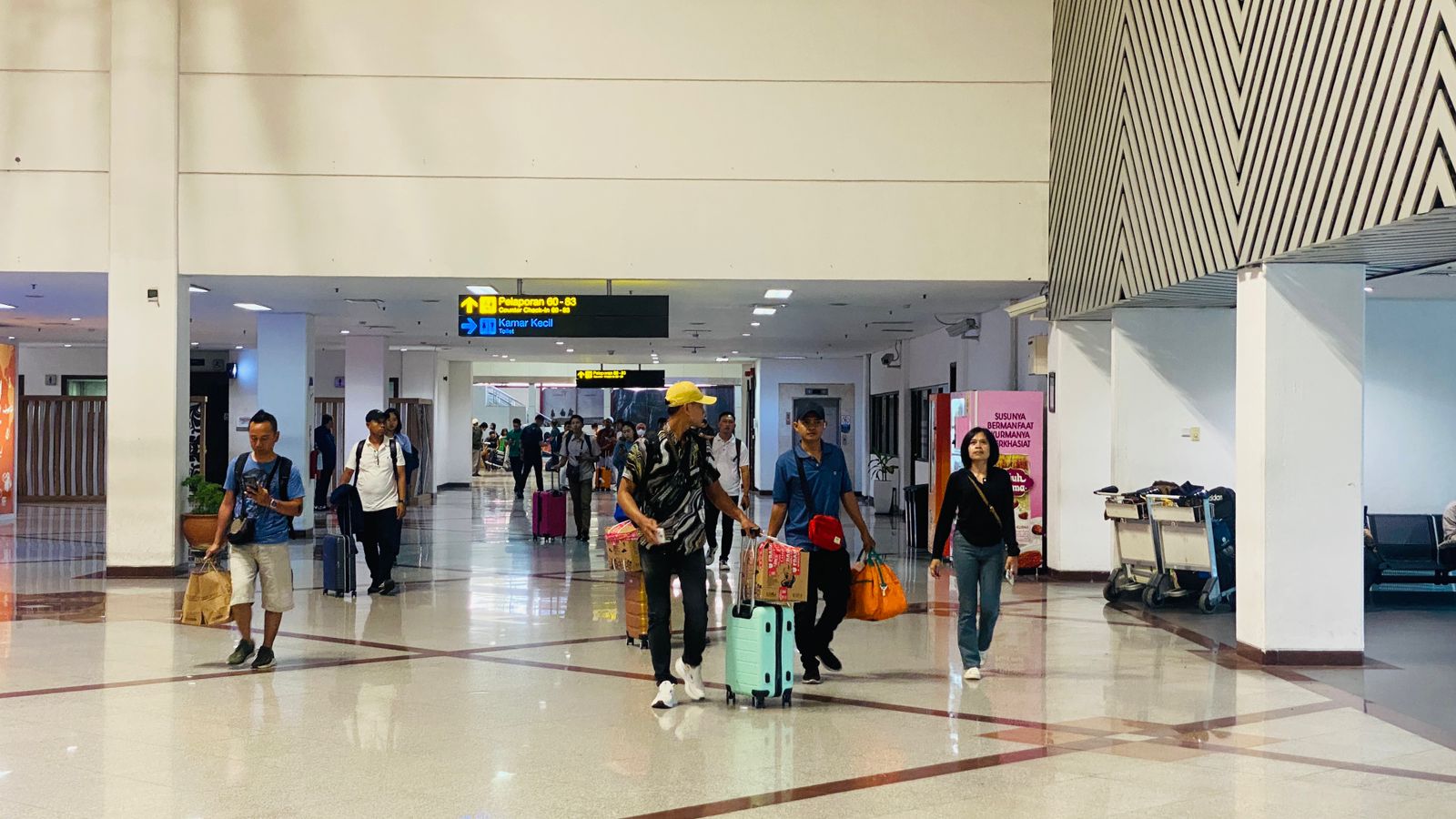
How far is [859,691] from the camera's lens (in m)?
7.69

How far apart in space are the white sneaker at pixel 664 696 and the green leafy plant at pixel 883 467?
16.5m

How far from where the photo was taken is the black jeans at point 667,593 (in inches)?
275

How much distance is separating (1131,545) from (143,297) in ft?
32.4

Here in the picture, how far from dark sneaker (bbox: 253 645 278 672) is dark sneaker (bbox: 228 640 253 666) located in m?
0.07

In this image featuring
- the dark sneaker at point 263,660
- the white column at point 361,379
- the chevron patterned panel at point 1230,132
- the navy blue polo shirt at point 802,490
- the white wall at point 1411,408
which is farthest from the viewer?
the white column at point 361,379

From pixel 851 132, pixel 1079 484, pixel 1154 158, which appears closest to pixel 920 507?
pixel 1079 484

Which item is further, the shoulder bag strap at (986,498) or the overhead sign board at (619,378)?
the overhead sign board at (619,378)

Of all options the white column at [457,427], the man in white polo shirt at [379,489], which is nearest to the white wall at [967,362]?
the man in white polo shirt at [379,489]

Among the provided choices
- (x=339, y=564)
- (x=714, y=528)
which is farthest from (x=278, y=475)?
(x=714, y=528)

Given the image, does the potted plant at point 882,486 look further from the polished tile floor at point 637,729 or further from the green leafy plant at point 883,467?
the polished tile floor at point 637,729

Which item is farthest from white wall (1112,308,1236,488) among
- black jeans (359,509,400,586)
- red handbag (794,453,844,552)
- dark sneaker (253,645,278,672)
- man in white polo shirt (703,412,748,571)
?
dark sneaker (253,645,278,672)

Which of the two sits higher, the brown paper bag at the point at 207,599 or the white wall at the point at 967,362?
the white wall at the point at 967,362

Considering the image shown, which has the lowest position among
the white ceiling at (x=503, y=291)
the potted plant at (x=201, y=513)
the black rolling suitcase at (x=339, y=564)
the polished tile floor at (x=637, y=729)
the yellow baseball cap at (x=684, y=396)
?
the polished tile floor at (x=637, y=729)

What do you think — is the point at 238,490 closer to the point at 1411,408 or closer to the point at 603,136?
the point at 603,136
